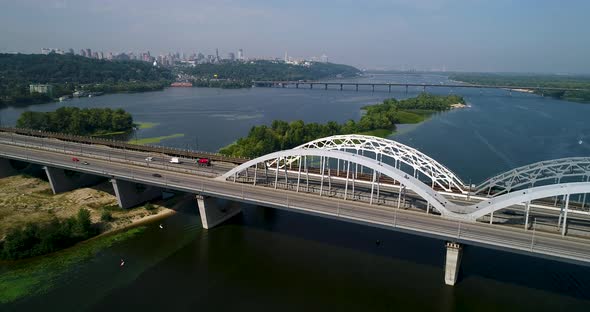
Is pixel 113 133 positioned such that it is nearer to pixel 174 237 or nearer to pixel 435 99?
pixel 174 237

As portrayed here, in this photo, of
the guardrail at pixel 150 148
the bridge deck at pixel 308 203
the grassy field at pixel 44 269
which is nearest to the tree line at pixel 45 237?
the grassy field at pixel 44 269

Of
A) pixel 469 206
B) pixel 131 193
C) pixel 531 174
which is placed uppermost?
pixel 531 174

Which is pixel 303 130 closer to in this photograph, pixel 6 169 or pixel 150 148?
pixel 150 148

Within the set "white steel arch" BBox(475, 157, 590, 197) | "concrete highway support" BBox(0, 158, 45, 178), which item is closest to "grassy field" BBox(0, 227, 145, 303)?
"concrete highway support" BBox(0, 158, 45, 178)

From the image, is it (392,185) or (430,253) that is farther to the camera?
(392,185)

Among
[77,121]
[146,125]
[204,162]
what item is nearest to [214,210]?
[204,162]

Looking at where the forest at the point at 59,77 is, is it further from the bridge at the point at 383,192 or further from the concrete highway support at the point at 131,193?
the concrete highway support at the point at 131,193

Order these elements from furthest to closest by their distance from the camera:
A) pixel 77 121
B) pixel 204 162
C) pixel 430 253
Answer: pixel 77 121 → pixel 204 162 → pixel 430 253
